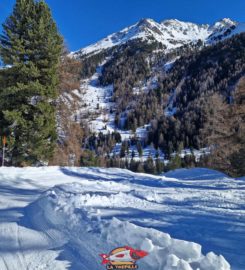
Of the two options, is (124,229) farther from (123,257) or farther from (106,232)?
(123,257)

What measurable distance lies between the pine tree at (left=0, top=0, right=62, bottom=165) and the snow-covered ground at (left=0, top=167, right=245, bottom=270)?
334 inches

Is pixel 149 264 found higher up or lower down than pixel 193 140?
lower down

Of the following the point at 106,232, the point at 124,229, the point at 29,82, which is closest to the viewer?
the point at 124,229

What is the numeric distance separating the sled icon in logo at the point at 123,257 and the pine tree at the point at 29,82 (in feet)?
43.3

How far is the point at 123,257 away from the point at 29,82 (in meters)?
14.9

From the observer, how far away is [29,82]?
16578 millimetres

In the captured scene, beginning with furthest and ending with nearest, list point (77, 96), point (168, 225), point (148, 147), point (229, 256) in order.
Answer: point (148, 147), point (77, 96), point (168, 225), point (229, 256)

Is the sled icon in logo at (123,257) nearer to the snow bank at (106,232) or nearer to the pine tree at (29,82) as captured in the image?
the snow bank at (106,232)

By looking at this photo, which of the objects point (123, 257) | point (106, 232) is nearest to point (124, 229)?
point (106, 232)

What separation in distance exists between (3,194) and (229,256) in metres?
6.99

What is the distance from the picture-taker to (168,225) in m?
4.78

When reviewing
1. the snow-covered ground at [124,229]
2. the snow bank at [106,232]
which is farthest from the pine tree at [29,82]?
the snow bank at [106,232]

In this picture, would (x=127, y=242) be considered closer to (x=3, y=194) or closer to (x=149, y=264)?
(x=149, y=264)

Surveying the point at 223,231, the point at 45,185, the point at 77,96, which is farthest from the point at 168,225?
the point at 77,96
